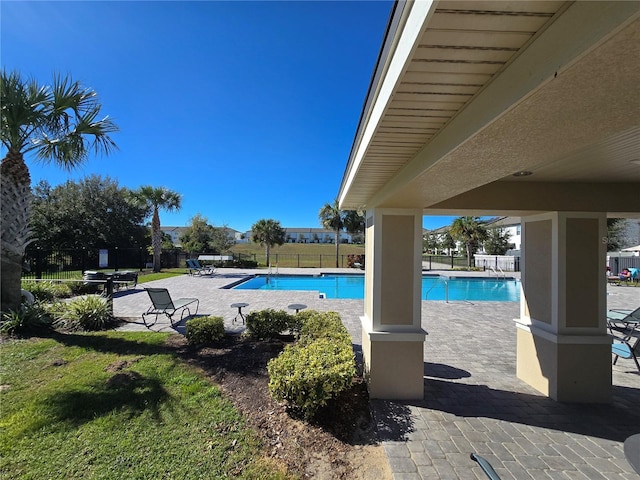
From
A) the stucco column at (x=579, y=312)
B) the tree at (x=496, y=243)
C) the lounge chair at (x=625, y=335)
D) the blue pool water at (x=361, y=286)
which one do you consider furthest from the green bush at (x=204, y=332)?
the tree at (x=496, y=243)

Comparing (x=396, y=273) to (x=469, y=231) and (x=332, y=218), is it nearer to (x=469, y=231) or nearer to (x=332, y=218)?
(x=332, y=218)

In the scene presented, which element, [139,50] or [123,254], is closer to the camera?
[139,50]

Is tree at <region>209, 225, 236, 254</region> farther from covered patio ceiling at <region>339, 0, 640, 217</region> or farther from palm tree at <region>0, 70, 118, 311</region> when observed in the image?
covered patio ceiling at <region>339, 0, 640, 217</region>

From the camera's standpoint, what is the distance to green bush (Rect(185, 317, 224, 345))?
17.7 ft

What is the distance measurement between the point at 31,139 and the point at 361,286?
14.0 meters

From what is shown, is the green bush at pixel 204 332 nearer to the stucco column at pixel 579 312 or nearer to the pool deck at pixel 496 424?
the pool deck at pixel 496 424

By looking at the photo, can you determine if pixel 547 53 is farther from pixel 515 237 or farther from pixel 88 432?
pixel 515 237

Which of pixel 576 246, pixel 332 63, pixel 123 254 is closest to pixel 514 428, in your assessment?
pixel 576 246

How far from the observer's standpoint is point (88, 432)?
9.63 feet

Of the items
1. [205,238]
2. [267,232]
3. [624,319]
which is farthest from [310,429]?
[205,238]

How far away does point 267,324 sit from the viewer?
5707mm

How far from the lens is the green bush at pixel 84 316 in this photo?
20.8ft

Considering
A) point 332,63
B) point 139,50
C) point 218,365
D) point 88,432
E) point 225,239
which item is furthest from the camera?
point 225,239

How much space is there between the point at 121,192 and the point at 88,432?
27.1 m
